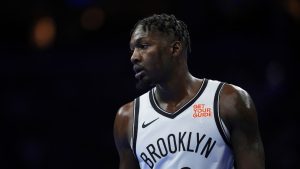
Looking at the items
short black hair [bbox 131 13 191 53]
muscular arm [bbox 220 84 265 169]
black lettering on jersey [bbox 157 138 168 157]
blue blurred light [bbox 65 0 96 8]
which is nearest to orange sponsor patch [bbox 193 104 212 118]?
muscular arm [bbox 220 84 265 169]

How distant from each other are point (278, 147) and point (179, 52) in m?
4.95

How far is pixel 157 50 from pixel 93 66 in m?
6.85

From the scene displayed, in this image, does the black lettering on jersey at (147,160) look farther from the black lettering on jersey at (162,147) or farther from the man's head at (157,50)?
the man's head at (157,50)

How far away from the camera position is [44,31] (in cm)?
1132

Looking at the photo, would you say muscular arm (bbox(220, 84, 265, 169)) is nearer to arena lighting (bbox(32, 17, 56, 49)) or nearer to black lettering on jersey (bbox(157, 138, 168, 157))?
black lettering on jersey (bbox(157, 138, 168, 157))

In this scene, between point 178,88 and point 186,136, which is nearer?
point 186,136

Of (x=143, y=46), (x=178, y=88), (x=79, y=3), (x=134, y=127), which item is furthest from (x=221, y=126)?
(x=79, y=3)

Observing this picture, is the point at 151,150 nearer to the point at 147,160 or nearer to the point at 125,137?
the point at 147,160

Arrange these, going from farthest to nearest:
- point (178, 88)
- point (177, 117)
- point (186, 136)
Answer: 1. point (178, 88)
2. point (177, 117)
3. point (186, 136)

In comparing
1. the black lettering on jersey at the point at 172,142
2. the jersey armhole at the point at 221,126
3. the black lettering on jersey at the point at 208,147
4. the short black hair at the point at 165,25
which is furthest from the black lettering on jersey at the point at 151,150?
the short black hair at the point at 165,25

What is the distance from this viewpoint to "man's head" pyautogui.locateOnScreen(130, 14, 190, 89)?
12.9ft

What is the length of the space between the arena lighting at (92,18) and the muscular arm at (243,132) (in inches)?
310

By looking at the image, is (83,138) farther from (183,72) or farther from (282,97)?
(183,72)

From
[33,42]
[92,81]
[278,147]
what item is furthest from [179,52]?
[33,42]
